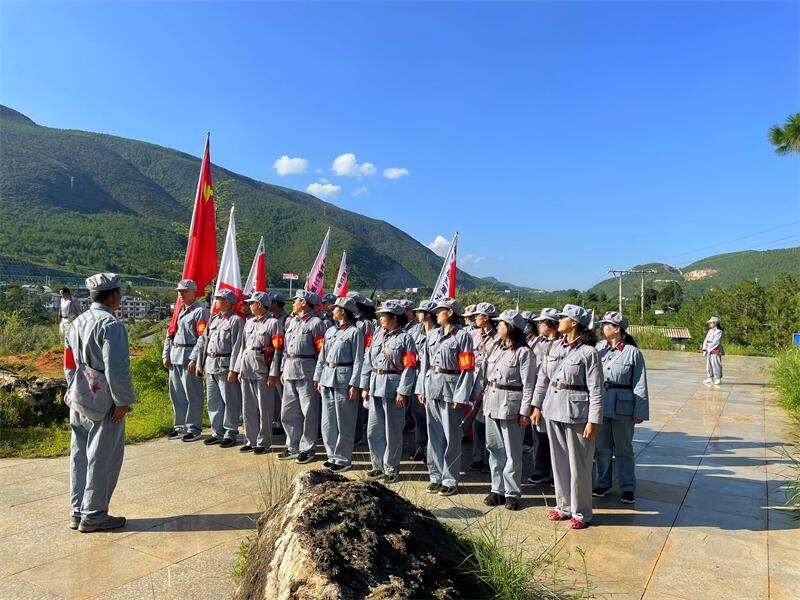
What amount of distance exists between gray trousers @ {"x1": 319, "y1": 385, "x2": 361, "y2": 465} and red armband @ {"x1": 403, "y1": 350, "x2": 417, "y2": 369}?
738 millimetres

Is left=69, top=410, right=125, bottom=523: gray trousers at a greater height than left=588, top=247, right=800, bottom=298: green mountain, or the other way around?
left=588, top=247, right=800, bottom=298: green mountain

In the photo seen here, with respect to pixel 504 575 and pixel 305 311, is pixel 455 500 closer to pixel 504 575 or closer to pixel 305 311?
pixel 504 575

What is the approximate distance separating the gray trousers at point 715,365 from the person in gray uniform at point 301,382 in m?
11.4

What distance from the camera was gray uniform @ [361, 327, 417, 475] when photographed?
561 cm

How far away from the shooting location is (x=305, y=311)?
6484 mm

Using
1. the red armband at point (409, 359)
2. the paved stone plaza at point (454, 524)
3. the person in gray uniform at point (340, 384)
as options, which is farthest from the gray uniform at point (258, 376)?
the red armband at point (409, 359)

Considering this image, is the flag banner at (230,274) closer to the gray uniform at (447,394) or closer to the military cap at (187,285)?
the military cap at (187,285)

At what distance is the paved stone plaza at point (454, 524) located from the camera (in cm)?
340

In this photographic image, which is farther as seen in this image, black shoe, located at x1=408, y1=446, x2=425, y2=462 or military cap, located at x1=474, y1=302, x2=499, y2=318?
black shoe, located at x1=408, y1=446, x2=425, y2=462

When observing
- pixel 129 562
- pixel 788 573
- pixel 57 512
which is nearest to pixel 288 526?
pixel 129 562

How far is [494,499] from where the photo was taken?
4.96 m

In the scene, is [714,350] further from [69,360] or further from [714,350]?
[69,360]

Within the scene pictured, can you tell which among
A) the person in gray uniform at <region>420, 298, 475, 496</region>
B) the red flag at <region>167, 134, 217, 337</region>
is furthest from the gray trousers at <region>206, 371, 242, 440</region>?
the person in gray uniform at <region>420, 298, 475, 496</region>

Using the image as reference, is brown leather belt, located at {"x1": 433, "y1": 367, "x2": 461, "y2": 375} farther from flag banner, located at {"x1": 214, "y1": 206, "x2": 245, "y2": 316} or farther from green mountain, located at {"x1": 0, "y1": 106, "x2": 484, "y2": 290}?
green mountain, located at {"x1": 0, "y1": 106, "x2": 484, "y2": 290}
